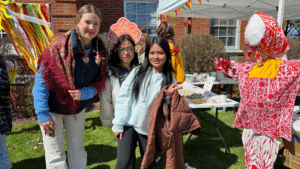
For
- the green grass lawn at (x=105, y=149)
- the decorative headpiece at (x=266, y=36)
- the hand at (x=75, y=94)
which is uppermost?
the decorative headpiece at (x=266, y=36)

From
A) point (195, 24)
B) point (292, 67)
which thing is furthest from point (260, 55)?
point (195, 24)

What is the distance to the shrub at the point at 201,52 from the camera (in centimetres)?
587

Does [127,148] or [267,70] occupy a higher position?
[267,70]

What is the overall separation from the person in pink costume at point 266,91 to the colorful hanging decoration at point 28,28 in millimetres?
2820

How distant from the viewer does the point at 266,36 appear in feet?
6.25

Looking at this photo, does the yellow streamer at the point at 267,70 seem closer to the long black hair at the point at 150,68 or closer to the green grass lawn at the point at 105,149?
the long black hair at the point at 150,68

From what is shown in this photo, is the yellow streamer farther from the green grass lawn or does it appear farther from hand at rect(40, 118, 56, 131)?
hand at rect(40, 118, 56, 131)

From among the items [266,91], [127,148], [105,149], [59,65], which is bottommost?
[105,149]

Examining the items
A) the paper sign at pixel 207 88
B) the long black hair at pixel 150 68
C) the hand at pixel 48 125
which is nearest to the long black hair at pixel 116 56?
the long black hair at pixel 150 68

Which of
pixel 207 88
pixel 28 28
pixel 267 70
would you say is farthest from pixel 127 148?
pixel 28 28

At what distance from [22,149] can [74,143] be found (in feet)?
6.29

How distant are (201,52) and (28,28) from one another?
177 inches

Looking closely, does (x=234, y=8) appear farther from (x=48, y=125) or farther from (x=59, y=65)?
(x=48, y=125)

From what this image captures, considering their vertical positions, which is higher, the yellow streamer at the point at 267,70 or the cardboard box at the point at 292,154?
the yellow streamer at the point at 267,70
